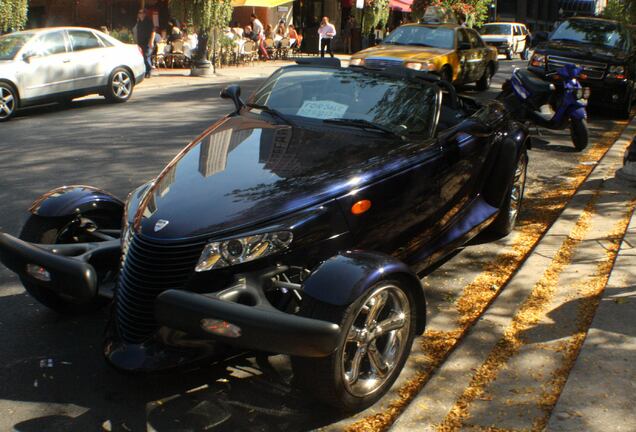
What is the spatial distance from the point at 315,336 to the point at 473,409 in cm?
105

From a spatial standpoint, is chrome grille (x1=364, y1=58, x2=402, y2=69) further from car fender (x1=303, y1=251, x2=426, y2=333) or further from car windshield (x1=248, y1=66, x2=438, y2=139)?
car fender (x1=303, y1=251, x2=426, y2=333)

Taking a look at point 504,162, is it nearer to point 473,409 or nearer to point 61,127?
point 473,409

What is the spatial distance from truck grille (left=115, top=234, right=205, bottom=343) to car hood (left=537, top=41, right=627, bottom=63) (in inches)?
504

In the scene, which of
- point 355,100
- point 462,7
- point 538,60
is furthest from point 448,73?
point 462,7

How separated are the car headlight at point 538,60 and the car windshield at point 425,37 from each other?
2.47 metres

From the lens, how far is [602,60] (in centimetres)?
1470

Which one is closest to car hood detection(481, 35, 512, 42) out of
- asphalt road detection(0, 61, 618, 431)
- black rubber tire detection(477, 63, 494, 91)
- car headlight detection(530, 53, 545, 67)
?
black rubber tire detection(477, 63, 494, 91)

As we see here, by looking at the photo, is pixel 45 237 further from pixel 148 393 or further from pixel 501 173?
pixel 501 173

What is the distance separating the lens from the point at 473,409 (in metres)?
3.88

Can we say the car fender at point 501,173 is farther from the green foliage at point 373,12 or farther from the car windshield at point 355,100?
the green foliage at point 373,12

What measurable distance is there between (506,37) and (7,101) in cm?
3050

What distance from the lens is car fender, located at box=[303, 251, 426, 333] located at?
3.62m

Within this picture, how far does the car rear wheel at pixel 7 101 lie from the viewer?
13.5m

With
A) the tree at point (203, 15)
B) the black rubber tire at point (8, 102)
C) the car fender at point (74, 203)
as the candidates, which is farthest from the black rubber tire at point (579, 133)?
the tree at point (203, 15)
